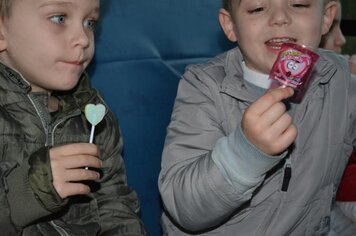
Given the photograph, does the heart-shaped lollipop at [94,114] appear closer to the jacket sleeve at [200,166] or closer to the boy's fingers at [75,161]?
the boy's fingers at [75,161]

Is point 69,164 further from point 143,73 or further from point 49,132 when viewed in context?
point 143,73

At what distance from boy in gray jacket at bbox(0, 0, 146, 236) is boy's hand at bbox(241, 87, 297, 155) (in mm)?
305

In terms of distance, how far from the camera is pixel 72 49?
127 centimetres

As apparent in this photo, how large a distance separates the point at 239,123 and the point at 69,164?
378 mm

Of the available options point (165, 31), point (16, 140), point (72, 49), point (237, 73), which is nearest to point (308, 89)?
point (237, 73)

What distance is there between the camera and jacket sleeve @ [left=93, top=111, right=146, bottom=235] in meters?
1.40

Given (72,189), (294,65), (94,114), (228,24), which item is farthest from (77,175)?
(228,24)

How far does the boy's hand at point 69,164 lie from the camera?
1152 mm

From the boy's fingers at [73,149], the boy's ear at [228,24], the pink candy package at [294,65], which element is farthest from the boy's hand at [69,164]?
the boy's ear at [228,24]

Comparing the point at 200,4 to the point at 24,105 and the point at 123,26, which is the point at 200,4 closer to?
the point at 123,26

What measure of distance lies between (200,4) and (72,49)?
0.60 metres

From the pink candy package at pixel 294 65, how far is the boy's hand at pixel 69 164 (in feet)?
1.35

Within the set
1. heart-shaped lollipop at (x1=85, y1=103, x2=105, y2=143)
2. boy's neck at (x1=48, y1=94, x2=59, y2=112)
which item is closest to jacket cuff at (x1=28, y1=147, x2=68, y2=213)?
heart-shaped lollipop at (x1=85, y1=103, x2=105, y2=143)

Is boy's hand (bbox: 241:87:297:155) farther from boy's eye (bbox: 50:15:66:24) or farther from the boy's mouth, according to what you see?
boy's eye (bbox: 50:15:66:24)
